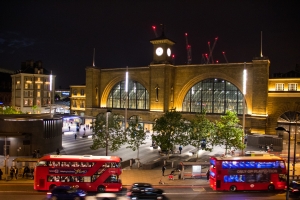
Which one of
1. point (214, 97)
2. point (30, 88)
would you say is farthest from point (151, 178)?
point (30, 88)

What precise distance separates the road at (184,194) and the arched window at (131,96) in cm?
3705

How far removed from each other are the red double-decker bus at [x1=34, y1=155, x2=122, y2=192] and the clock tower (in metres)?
35.2

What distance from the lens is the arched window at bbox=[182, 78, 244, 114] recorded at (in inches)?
2012

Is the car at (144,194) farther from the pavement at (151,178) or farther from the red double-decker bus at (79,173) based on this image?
the pavement at (151,178)

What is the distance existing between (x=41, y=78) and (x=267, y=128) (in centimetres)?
6133

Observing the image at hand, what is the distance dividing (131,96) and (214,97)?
18.0m

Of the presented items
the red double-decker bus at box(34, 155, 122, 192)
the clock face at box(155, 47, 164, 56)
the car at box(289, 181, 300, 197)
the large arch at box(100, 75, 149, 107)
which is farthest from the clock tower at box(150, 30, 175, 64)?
the car at box(289, 181, 300, 197)

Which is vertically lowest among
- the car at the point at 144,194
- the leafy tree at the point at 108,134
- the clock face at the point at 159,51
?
the car at the point at 144,194

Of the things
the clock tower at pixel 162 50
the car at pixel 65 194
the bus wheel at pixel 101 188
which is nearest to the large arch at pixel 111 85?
the clock tower at pixel 162 50

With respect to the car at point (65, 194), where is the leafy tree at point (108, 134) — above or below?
above

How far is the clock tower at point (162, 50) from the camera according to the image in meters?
56.0

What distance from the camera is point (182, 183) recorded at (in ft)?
84.9

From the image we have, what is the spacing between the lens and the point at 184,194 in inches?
884

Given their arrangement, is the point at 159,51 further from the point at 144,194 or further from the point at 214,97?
the point at 144,194
